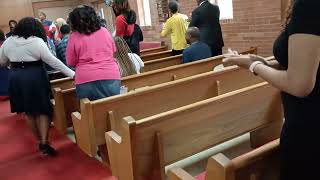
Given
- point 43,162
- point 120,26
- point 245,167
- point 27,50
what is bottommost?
point 43,162

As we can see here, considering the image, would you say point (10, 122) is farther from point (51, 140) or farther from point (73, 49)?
point (73, 49)

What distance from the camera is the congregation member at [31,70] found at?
9.89ft

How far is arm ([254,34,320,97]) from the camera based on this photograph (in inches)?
38.2

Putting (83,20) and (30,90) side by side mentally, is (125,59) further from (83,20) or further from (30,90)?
(30,90)

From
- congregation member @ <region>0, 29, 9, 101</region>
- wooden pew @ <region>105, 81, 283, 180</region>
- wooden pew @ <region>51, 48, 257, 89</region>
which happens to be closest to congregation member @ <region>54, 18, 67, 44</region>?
congregation member @ <region>0, 29, 9, 101</region>

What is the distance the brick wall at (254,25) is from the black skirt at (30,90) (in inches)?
138

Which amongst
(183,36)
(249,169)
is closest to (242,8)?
(183,36)

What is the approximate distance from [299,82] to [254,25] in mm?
4703

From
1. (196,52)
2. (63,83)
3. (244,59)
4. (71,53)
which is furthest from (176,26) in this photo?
(244,59)

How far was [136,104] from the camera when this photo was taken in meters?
2.62

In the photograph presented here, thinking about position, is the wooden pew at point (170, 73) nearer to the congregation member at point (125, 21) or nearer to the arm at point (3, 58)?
the arm at point (3, 58)

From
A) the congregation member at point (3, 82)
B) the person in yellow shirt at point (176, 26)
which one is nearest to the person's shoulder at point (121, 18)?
the person in yellow shirt at point (176, 26)

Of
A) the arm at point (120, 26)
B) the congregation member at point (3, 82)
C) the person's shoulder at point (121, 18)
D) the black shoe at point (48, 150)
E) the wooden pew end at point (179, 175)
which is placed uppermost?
the person's shoulder at point (121, 18)

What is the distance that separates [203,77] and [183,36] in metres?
2.22
